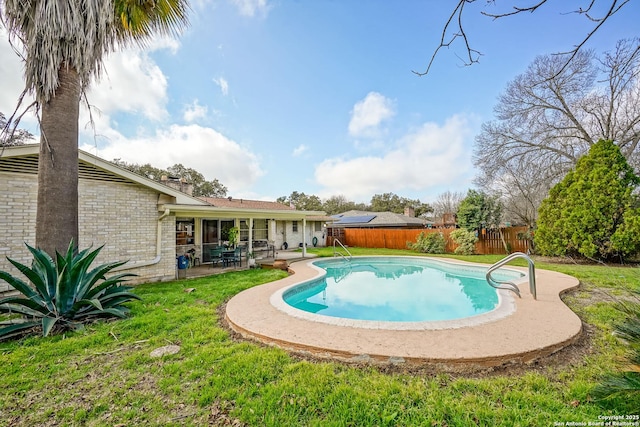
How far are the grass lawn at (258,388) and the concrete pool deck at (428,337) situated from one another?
200 millimetres

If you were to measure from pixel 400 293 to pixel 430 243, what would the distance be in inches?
417

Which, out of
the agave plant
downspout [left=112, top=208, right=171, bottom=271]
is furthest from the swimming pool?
downspout [left=112, top=208, right=171, bottom=271]

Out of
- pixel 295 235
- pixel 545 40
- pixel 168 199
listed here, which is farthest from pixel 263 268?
pixel 545 40

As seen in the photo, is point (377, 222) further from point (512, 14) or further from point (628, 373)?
point (512, 14)

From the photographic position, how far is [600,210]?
37.9 feet

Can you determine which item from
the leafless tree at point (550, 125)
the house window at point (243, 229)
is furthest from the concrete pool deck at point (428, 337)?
the leafless tree at point (550, 125)

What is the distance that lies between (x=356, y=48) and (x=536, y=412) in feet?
30.5

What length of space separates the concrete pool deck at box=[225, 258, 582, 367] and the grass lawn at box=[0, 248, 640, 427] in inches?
7.9

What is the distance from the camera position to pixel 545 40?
347cm

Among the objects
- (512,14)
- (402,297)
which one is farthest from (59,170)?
(402,297)

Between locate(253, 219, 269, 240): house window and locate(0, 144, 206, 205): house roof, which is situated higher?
locate(0, 144, 206, 205): house roof

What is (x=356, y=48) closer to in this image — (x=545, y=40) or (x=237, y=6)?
(x=237, y=6)

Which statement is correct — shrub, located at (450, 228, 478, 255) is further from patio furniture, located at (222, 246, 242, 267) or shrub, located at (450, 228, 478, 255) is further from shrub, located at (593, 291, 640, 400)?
shrub, located at (593, 291, 640, 400)

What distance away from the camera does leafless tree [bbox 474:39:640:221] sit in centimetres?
→ 1473
